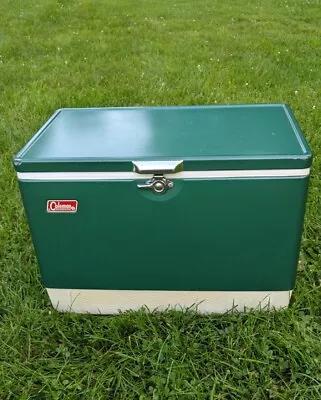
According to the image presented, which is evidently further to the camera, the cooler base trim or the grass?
the cooler base trim

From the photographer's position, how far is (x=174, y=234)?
161 centimetres

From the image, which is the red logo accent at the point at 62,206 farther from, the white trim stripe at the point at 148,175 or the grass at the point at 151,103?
the grass at the point at 151,103

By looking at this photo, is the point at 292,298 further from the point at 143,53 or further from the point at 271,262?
the point at 143,53

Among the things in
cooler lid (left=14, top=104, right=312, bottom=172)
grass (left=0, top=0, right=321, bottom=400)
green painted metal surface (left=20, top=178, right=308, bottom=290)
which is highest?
cooler lid (left=14, top=104, right=312, bottom=172)

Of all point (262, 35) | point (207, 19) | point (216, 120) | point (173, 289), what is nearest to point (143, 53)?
point (262, 35)

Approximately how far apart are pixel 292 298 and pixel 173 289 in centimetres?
46

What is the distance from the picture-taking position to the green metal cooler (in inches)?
59.6

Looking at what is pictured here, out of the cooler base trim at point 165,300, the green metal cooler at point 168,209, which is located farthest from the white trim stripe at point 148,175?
the cooler base trim at point 165,300

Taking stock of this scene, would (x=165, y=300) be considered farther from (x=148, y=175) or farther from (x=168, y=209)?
(x=148, y=175)

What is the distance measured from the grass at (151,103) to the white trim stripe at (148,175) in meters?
0.53

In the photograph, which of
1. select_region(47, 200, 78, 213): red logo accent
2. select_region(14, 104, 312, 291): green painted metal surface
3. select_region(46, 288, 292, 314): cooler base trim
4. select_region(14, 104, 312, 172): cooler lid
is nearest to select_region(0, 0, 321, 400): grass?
select_region(46, 288, 292, 314): cooler base trim

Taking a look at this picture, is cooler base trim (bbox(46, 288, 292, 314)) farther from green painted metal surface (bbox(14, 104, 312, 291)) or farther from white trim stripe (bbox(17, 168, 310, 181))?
white trim stripe (bbox(17, 168, 310, 181))

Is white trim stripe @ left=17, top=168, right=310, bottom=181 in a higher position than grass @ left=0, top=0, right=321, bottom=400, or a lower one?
higher

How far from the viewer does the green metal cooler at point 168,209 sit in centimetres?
151
